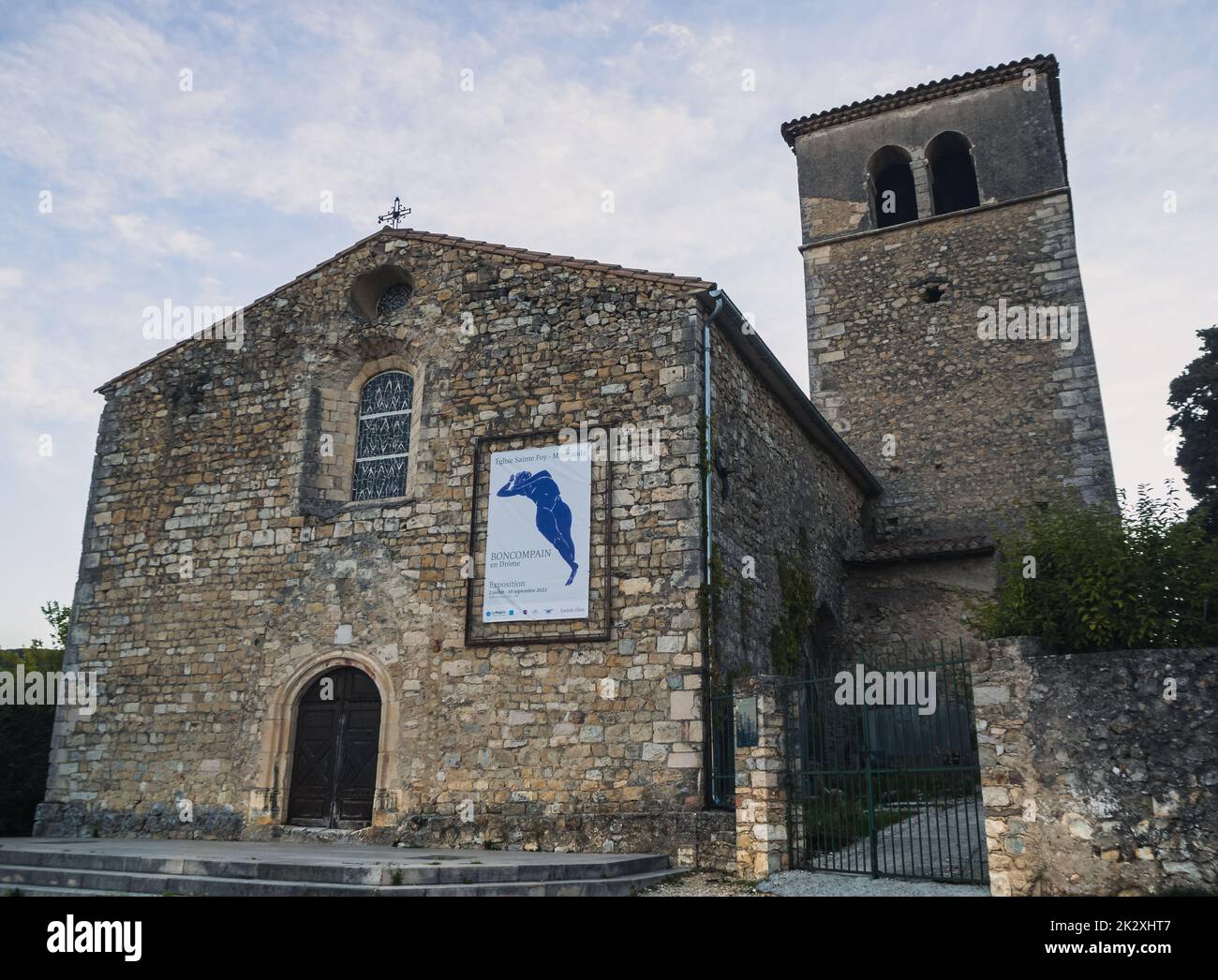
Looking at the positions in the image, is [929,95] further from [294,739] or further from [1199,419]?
[294,739]

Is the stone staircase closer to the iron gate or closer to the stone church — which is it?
the stone church

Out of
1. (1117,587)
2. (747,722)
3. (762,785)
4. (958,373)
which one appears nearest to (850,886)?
(762,785)

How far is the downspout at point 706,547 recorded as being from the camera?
8.98 metres

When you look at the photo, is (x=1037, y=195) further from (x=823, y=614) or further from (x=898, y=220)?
(x=823, y=614)

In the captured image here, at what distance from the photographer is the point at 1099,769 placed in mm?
6402

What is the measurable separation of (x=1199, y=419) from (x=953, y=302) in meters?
5.26

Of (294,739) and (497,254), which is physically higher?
(497,254)

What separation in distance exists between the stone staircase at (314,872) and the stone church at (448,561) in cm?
124

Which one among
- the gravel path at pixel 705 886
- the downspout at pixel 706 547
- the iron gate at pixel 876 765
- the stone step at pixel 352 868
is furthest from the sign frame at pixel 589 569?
the gravel path at pixel 705 886

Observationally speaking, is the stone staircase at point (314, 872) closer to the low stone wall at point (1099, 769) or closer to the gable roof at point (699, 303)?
the low stone wall at point (1099, 769)

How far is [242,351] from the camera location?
12.8 m

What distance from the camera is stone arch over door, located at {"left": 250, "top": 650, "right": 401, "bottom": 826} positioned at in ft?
33.4

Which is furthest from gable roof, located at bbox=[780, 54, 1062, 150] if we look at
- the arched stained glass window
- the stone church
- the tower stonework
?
the arched stained glass window
